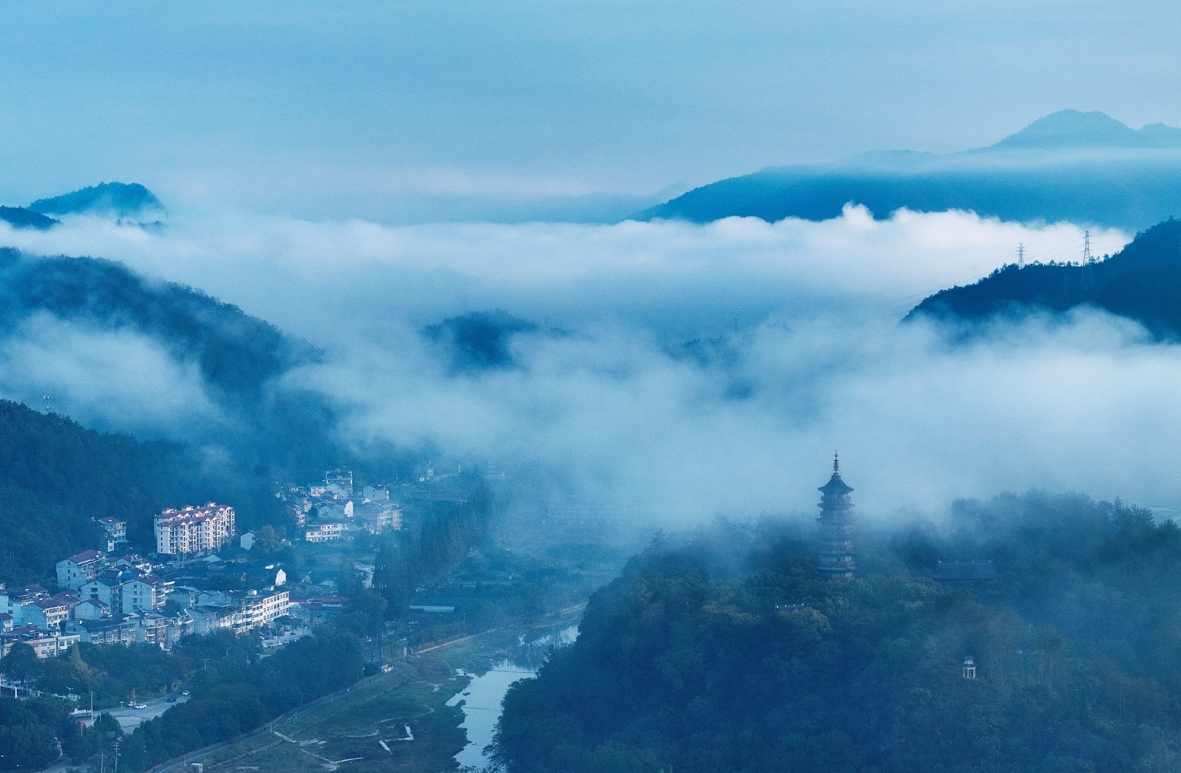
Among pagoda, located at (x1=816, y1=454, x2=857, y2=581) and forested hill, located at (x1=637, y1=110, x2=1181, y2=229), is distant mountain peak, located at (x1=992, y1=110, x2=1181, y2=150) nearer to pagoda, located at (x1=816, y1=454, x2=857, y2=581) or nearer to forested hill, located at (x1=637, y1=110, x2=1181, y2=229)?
forested hill, located at (x1=637, y1=110, x2=1181, y2=229)

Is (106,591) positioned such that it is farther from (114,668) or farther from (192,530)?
(192,530)

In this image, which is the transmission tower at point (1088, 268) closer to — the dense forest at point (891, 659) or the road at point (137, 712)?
the dense forest at point (891, 659)

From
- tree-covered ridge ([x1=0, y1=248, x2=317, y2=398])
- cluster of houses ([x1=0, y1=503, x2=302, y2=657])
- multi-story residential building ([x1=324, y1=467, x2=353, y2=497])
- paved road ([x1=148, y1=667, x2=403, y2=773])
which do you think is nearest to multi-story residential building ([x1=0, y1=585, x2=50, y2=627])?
cluster of houses ([x1=0, y1=503, x2=302, y2=657])

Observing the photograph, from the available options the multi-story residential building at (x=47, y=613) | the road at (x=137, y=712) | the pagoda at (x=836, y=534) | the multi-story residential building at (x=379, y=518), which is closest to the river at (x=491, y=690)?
the road at (x=137, y=712)

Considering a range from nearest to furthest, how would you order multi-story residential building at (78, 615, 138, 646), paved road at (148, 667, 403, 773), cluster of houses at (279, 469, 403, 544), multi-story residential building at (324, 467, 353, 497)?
1. paved road at (148, 667, 403, 773)
2. multi-story residential building at (78, 615, 138, 646)
3. cluster of houses at (279, 469, 403, 544)
4. multi-story residential building at (324, 467, 353, 497)

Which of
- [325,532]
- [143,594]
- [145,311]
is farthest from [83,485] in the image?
[145,311]

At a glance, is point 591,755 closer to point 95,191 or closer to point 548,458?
point 548,458
